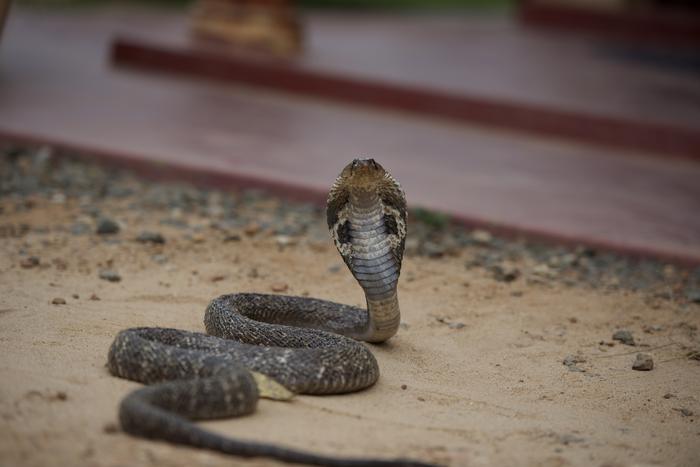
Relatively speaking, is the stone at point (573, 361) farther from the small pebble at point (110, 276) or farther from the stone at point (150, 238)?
the stone at point (150, 238)

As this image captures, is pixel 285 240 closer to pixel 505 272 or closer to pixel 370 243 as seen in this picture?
pixel 505 272

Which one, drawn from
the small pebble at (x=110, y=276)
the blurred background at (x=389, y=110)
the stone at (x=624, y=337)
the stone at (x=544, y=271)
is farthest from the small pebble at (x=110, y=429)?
the blurred background at (x=389, y=110)

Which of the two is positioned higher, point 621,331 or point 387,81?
point 387,81

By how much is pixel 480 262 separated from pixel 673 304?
3.78 feet

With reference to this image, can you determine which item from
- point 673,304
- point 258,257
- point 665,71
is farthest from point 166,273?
point 665,71

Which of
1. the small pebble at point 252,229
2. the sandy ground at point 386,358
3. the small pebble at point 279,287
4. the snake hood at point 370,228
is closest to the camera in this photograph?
the sandy ground at point 386,358

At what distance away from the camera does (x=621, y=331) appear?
5.94 meters

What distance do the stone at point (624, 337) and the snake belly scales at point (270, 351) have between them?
4.17ft

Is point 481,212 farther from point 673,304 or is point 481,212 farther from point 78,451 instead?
point 78,451

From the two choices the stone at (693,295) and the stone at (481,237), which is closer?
the stone at (693,295)

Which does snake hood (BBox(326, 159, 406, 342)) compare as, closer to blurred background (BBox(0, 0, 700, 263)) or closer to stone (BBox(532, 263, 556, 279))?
stone (BBox(532, 263, 556, 279))

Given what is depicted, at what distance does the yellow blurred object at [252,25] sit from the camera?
12109mm

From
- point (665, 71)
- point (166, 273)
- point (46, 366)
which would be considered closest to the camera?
point (46, 366)

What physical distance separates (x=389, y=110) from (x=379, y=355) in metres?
5.79
